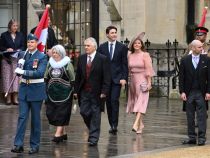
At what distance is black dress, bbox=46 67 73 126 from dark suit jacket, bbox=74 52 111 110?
19 centimetres

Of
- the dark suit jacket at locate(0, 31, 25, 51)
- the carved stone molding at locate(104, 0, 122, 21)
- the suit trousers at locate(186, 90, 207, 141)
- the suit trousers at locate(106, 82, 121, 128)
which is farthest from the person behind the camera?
the carved stone molding at locate(104, 0, 122, 21)

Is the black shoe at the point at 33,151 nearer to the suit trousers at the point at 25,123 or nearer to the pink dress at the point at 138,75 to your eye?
the suit trousers at the point at 25,123

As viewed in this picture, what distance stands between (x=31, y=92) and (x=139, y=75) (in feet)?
10.8

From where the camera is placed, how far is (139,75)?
13.9 metres

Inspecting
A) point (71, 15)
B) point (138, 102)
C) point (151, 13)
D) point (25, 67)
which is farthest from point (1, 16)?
point (25, 67)

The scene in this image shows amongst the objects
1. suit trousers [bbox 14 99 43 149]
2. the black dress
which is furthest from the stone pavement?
the black dress

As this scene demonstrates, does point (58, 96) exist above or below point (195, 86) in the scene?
below

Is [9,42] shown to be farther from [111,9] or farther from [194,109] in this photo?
[194,109]

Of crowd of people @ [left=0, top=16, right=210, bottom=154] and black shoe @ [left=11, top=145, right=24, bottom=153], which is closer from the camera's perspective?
black shoe @ [left=11, top=145, right=24, bottom=153]

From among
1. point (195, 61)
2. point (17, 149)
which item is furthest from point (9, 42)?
point (17, 149)

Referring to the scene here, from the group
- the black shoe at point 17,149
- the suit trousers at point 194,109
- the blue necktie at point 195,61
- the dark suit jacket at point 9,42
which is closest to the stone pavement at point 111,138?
the black shoe at point 17,149

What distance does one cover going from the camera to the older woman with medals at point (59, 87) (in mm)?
12102

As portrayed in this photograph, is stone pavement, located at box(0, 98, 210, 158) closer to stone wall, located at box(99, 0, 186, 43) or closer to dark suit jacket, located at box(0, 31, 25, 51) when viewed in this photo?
dark suit jacket, located at box(0, 31, 25, 51)

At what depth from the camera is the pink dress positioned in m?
13.8
